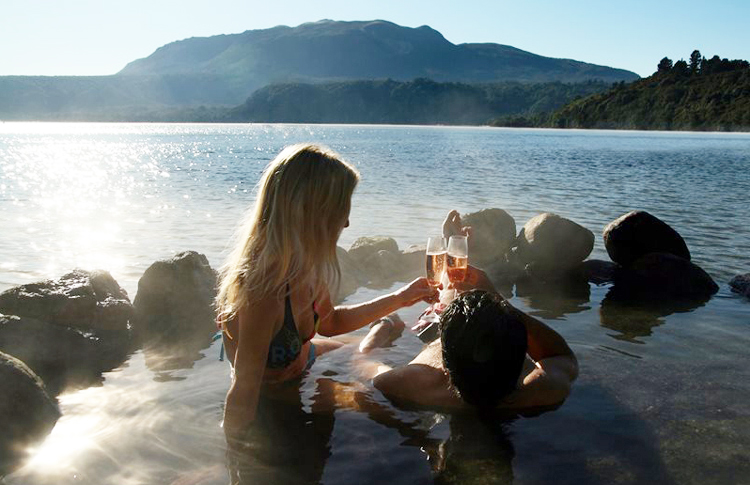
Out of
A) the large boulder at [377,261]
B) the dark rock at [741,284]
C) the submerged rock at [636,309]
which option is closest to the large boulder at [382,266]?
the large boulder at [377,261]

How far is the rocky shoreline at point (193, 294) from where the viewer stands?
6.44 meters

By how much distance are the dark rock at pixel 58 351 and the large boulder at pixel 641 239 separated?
848cm

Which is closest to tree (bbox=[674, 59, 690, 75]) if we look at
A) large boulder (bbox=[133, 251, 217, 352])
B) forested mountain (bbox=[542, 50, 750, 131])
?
forested mountain (bbox=[542, 50, 750, 131])

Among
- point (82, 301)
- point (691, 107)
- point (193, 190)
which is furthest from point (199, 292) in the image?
point (691, 107)

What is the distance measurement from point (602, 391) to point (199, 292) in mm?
5282

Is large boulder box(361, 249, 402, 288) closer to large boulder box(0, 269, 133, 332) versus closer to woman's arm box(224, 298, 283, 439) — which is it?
large boulder box(0, 269, 133, 332)

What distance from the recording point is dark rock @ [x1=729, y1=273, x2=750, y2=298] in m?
10.0

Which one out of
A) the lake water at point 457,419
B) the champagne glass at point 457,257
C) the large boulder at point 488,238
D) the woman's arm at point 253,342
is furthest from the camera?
the large boulder at point 488,238

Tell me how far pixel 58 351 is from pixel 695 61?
17192 cm

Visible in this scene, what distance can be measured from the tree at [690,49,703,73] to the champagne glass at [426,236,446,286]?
16906cm

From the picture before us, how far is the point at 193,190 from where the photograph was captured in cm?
2623

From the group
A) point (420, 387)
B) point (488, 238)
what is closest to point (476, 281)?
point (420, 387)

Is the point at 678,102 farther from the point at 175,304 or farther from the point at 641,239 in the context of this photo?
the point at 175,304

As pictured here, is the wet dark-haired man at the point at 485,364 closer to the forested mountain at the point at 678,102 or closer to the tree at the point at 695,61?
the forested mountain at the point at 678,102
